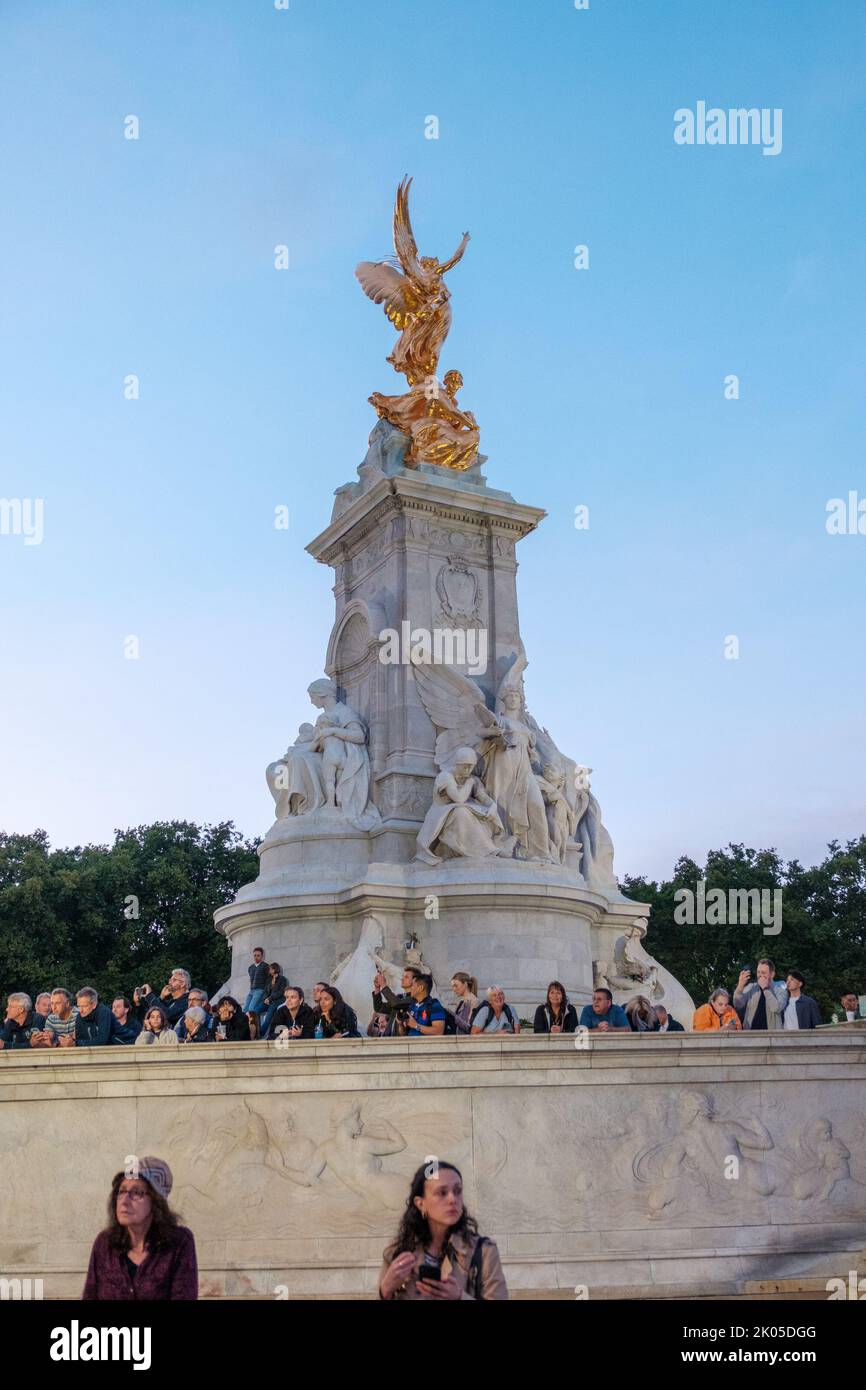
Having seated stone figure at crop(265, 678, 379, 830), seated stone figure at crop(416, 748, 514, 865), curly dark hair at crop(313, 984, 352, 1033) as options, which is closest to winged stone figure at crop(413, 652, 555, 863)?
seated stone figure at crop(416, 748, 514, 865)

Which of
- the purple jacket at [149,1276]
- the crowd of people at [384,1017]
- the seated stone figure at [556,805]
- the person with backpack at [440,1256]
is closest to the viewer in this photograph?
the person with backpack at [440,1256]

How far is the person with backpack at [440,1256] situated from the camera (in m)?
5.41

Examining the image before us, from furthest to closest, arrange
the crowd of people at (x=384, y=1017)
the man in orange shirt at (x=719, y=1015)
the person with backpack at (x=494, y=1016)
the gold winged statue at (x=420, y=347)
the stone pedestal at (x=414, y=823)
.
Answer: the gold winged statue at (x=420, y=347)
the stone pedestal at (x=414, y=823)
the man in orange shirt at (x=719, y=1015)
the person with backpack at (x=494, y=1016)
the crowd of people at (x=384, y=1017)

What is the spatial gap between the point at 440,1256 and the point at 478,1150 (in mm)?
7126

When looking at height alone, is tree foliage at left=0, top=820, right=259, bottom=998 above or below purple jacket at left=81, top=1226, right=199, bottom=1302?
above

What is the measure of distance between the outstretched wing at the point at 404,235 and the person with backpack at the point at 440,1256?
23.4 m

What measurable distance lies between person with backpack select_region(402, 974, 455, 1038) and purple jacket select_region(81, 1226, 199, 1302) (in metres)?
7.22

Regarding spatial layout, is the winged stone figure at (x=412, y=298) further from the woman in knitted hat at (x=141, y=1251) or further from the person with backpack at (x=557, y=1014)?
the woman in knitted hat at (x=141, y=1251)

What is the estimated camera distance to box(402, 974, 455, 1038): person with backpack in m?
13.2

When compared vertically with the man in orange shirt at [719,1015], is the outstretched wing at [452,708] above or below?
above

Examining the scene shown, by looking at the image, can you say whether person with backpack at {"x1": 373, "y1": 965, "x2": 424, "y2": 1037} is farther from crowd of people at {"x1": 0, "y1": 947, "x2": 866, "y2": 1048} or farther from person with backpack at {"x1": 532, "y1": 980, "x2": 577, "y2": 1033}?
person with backpack at {"x1": 532, "y1": 980, "x2": 577, "y2": 1033}

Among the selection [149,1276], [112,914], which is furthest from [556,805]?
[112,914]

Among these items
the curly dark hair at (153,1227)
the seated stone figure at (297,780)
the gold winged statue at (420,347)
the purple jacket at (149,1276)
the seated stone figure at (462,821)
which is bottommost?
the purple jacket at (149,1276)

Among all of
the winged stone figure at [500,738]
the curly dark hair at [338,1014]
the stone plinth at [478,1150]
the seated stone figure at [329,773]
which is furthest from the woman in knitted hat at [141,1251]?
the seated stone figure at [329,773]
